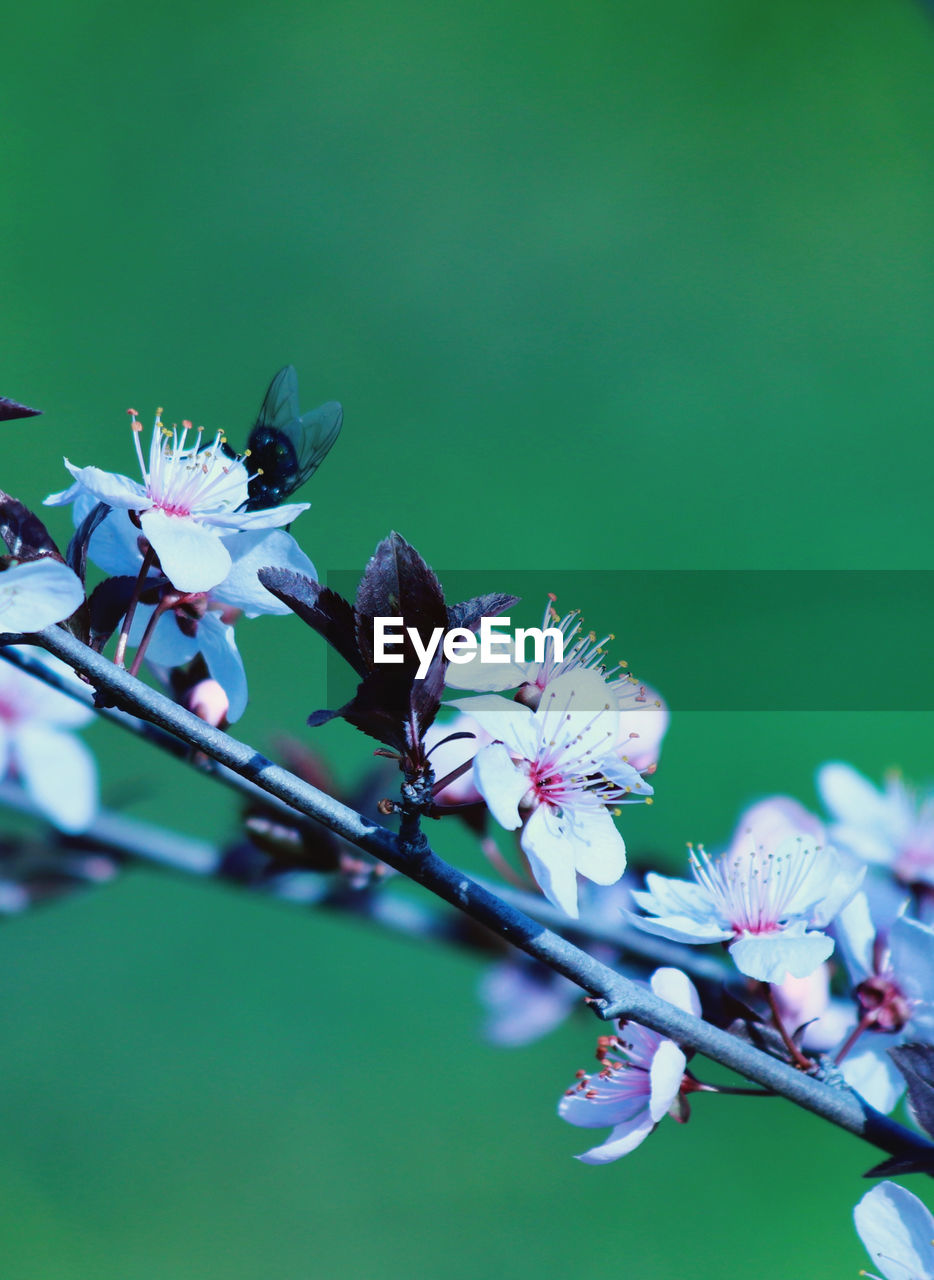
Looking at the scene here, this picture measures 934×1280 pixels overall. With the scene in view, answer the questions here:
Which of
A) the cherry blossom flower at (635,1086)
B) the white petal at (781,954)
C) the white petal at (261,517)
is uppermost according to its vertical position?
the white petal at (261,517)

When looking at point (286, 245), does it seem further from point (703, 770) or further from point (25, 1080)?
point (25, 1080)

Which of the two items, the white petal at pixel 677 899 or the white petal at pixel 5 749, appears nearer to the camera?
the white petal at pixel 677 899

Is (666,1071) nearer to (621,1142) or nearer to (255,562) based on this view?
(621,1142)

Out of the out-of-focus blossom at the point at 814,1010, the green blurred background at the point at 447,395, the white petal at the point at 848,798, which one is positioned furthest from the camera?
the green blurred background at the point at 447,395

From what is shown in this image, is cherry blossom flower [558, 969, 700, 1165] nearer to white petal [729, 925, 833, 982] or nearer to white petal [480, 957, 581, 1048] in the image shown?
white petal [729, 925, 833, 982]

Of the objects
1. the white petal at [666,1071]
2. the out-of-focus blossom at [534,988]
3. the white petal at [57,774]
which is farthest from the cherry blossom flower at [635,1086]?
the white petal at [57,774]

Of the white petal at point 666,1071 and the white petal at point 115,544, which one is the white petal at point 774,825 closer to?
the white petal at point 666,1071

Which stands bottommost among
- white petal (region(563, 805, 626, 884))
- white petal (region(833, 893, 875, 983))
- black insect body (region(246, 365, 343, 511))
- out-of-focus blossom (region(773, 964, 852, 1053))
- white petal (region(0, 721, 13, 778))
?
out-of-focus blossom (region(773, 964, 852, 1053))

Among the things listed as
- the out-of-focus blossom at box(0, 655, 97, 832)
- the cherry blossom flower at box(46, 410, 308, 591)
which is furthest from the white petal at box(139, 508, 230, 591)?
the out-of-focus blossom at box(0, 655, 97, 832)

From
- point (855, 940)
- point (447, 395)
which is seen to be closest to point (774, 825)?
point (855, 940)
